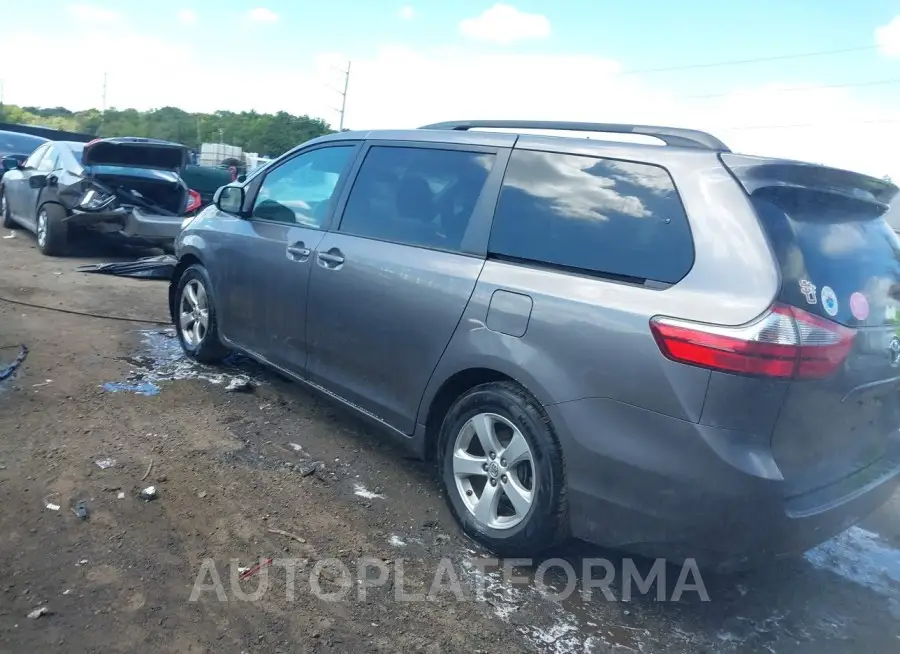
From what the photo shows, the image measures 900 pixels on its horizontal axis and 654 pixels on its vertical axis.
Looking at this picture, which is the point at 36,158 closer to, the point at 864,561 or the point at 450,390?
the point at 450,390

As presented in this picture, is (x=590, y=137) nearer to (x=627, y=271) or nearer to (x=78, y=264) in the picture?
(x=627, y=271)

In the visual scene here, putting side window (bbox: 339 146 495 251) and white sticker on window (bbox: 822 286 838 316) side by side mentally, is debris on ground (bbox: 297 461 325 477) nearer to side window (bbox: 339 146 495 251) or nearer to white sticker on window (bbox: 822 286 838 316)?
side window (bbox: 339 146 495 251)

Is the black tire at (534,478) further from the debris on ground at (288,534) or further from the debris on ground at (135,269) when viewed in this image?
the debris on ground at (135,269)

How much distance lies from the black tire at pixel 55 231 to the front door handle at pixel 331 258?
6786mm

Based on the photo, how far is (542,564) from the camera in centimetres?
331

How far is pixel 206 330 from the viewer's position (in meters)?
5.29

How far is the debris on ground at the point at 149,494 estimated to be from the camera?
11.4 ft

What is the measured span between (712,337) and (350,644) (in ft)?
5.53

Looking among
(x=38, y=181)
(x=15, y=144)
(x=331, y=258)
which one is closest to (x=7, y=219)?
(x=38, y=181)

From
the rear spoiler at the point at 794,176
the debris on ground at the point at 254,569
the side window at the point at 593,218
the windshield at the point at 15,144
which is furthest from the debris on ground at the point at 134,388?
the windshield at the point at 15,144

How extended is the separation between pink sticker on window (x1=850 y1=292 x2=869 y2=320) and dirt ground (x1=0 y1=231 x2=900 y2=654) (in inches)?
53.4

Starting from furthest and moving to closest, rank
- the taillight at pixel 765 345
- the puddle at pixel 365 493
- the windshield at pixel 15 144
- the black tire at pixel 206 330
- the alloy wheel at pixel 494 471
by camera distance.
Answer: the windshield at pixel 15 144 → the black tire at pixel 206 330 → the puddle at pixel 365 493 → the alloy wheel at pixel 494 471 → the taillight at pixel 765 345

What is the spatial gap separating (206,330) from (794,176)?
3.99 meters

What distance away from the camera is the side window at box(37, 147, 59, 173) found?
390 inches
